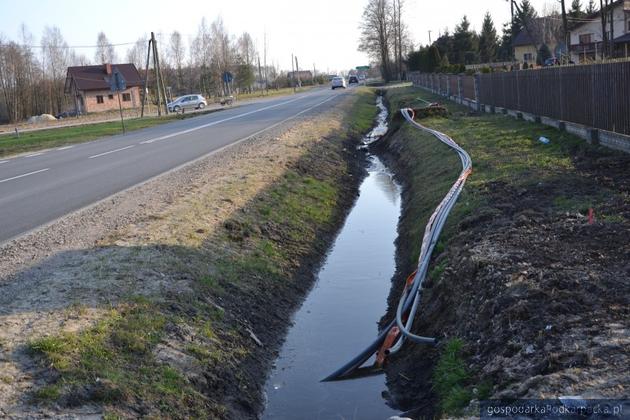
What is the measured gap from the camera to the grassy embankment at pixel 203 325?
17.6ft

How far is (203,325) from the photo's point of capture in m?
7.05

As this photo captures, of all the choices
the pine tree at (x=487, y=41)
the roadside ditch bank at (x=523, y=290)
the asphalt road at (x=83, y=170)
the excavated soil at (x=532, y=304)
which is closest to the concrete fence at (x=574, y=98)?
the roadside ditch bank at (x=523, y=290)

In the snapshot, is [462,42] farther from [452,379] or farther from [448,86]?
[452,379]

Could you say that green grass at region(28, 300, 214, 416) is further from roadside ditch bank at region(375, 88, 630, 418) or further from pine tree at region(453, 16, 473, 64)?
pine tree at region(453, 16, 473, 64)

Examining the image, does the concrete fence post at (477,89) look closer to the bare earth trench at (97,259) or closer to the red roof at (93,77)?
the bare earth trench at (97,259)

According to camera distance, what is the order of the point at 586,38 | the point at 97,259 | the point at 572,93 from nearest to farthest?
the point at 97,259 → the point at 572,93 → the point at 586,38

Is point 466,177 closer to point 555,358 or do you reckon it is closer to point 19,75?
point 555,358

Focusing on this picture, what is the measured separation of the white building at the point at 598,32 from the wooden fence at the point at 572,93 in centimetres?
3463

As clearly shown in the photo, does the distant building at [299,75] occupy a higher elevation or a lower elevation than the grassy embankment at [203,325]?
higher

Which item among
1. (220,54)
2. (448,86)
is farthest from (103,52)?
(448,86)

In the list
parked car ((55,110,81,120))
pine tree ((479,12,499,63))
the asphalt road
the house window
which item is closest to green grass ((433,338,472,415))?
the asphalt road

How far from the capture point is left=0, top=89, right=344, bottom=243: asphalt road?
1140cm

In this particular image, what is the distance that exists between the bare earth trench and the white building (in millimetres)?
48223

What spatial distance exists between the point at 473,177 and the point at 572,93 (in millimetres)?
5372
